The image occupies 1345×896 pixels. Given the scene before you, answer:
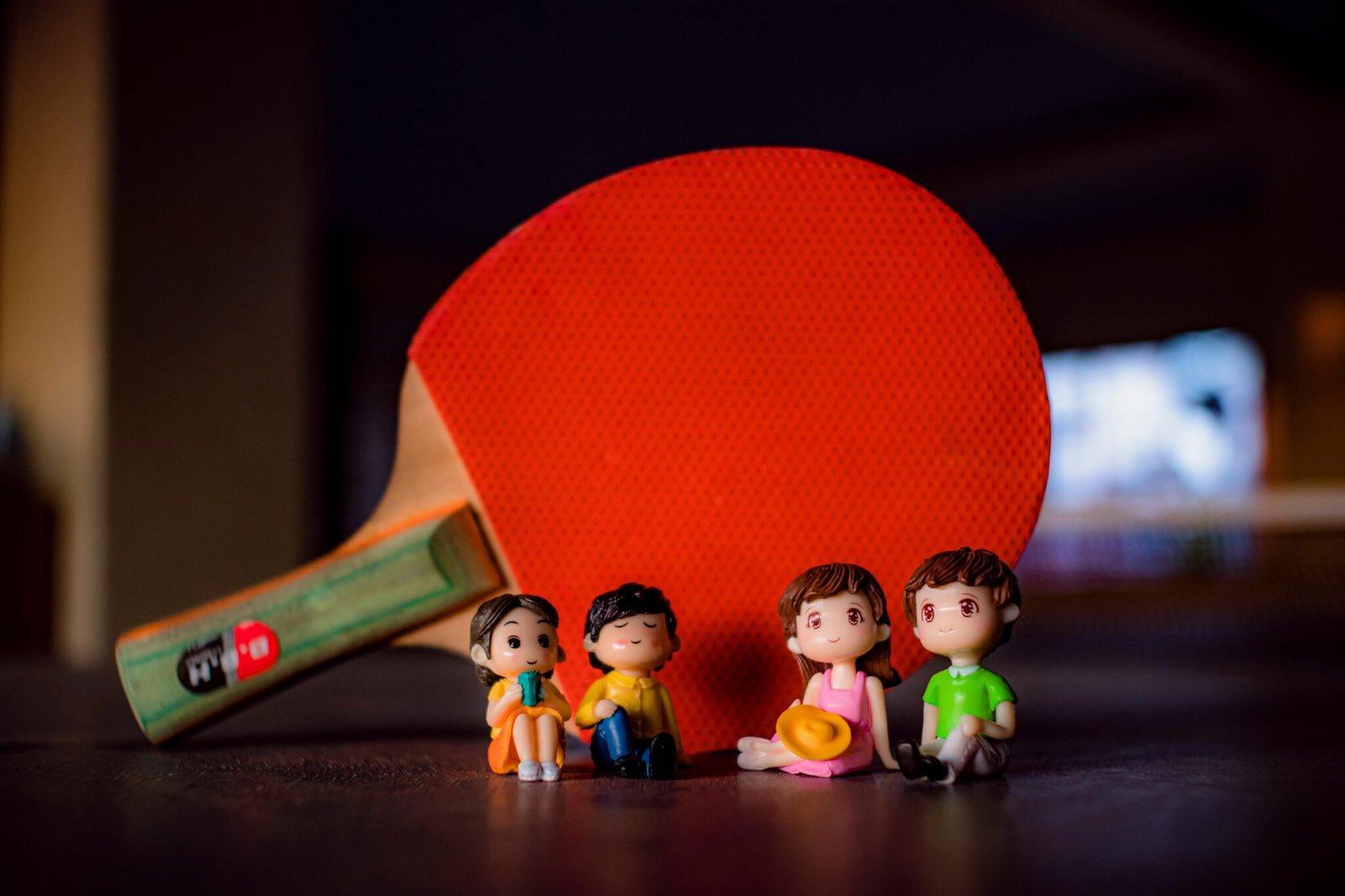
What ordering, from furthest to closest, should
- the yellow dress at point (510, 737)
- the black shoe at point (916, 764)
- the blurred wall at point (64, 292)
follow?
1. the blurred wall at point (64, 292)
2. the yellow dress at point (510, 737)
3. the black shoe at point (916, 764)

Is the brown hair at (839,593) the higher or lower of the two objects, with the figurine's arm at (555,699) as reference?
higher

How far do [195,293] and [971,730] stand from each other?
3866 millimetres

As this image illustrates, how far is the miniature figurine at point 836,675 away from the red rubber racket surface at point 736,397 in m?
0.08

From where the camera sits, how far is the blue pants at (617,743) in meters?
1.45

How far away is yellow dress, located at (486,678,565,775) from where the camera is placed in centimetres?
146

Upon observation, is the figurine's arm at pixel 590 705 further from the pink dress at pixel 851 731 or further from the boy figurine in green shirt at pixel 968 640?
the boy figurine in green shirt at pixel 968 640

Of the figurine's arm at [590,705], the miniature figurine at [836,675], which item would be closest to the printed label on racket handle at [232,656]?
the figurine's arm at [590,705]

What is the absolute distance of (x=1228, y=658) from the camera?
13.1ft

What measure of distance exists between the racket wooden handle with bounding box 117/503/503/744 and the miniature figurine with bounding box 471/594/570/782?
13 centimetres

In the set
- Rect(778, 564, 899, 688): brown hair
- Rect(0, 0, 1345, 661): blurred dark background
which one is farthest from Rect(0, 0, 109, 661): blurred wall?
Rect(778, 564, 899, 688): brown hair

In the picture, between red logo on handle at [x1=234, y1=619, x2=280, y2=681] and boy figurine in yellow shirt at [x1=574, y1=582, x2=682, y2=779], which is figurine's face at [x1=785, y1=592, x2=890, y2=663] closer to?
boy figurine in yellow shirt at [x1=574, y1=582, x2=682, y2=779]

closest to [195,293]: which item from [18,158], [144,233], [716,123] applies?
[144,233]

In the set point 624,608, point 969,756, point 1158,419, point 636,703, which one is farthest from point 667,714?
point 1158,419

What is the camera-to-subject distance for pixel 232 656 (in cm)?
161
